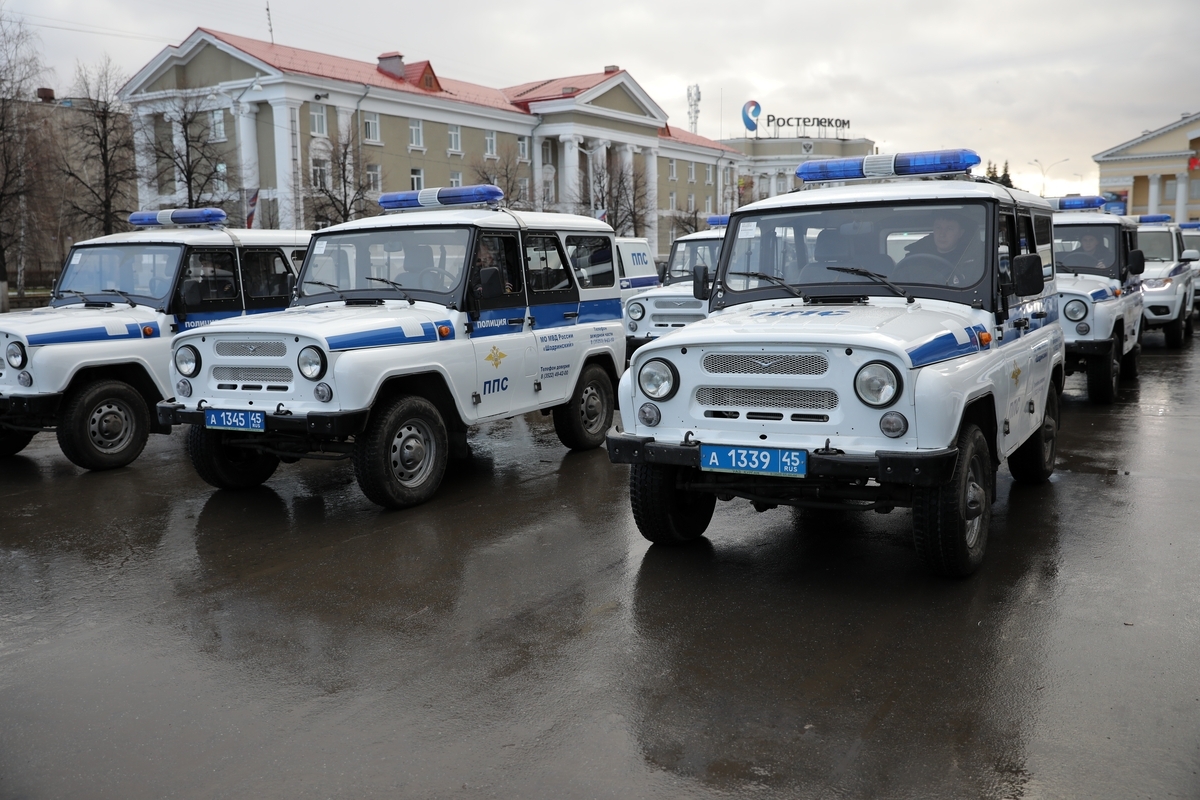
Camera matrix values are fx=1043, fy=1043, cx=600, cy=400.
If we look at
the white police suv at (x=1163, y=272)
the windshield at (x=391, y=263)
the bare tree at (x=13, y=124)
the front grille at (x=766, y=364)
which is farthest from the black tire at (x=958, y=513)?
the bare tree at (x=13, y=124)

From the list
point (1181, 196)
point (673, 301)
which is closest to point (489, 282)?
point (673, 301)

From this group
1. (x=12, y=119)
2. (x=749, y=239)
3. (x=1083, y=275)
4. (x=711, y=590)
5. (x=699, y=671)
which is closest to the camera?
(x=699, y=671)

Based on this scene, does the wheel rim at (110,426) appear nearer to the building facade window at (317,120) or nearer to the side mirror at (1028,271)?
the side mirror at (1028,271)

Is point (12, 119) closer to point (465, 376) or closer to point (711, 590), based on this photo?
point (465, 376)

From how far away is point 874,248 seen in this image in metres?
6.25

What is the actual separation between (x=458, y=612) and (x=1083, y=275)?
10.2 metres

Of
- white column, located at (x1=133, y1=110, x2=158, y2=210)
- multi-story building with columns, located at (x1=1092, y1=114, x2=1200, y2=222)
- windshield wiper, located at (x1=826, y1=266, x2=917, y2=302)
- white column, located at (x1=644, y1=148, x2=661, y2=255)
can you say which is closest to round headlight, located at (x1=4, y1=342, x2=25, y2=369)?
windshield wiper, located at (x1=826, y1=266, x2=917, y2=302)

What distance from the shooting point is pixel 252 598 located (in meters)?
5.63

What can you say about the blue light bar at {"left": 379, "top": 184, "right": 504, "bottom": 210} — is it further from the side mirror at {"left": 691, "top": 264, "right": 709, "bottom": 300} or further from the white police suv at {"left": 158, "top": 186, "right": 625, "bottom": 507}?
the side mirror at {"left": 691, "top": 264, "right": 709, "bottom": 300}

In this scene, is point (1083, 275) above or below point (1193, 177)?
below

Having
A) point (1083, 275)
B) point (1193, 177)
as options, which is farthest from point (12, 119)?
point (1193, 177)

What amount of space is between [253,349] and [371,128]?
45.3 meters

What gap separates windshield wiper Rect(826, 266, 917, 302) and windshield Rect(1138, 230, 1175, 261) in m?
13.7

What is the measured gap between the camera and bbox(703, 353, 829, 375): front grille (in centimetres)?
525
